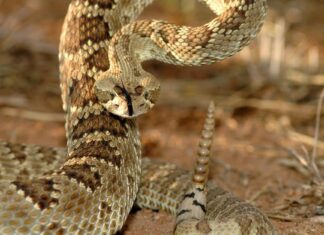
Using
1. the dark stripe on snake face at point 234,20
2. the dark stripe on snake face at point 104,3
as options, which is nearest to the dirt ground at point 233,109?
the dark stripe on snake face at point 234,20

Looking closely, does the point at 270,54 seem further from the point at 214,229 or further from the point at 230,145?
the point at 214,229

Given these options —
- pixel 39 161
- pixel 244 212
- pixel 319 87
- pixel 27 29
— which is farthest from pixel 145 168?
pixel 27 29

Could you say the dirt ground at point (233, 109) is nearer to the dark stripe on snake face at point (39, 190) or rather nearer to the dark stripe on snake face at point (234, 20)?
Result: the dark stripe on snake face at point (39, 190)

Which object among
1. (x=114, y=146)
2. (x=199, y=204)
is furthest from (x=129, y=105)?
(x=199, y=204)

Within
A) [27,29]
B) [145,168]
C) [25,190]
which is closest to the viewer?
[25,190]

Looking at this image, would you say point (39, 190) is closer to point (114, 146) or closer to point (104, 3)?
point (114, 146)

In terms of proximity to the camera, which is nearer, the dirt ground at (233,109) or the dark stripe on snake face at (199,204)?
the dark stripe on snake face at (199,204)
